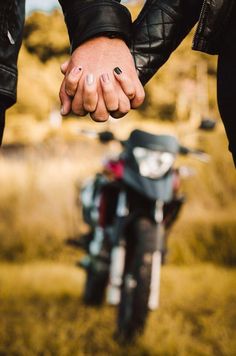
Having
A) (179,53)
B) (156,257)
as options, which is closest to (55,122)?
(179,53)

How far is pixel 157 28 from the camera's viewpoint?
48.5 inches

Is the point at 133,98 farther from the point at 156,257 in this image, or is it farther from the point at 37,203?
the point at 37,203

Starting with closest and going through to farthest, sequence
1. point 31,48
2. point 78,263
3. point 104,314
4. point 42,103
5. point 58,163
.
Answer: point 104,314
point 78,263
point 58,163
point 31,48
point 42,103

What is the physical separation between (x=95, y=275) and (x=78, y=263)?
28cm

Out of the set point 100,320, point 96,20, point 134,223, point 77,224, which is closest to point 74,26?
point 96,20

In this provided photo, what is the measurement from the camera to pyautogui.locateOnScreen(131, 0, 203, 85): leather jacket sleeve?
Answer: 121 cm

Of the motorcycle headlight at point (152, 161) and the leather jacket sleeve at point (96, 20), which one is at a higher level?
the leather jacket sleeve at point (96, 20)

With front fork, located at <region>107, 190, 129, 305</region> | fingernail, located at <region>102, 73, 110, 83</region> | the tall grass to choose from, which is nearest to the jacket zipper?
fingernail, located at <region>102, 73, 110, 83</region>

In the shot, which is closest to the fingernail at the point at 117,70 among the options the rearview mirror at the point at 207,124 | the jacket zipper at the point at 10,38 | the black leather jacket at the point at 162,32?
the black leather jacket at the point at 162,32

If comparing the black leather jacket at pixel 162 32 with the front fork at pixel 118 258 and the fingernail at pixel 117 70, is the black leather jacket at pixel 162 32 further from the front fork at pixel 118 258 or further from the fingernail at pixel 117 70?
the front fork at pixel 118 258

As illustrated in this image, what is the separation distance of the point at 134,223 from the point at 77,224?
4928 millimetres

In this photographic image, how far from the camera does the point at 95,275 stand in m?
3.82

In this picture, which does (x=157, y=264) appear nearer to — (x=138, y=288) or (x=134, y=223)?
(x=138, y=288)

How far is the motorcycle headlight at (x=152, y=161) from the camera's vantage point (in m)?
3.29
